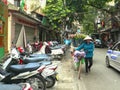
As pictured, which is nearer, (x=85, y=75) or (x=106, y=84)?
(x=106, y=84)

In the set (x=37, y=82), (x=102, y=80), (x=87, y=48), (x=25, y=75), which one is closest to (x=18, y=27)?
(x=87, y=48)

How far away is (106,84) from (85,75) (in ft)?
6.92

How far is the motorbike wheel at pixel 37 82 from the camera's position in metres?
7.35

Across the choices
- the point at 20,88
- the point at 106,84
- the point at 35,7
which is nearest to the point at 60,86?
the point at 106,84

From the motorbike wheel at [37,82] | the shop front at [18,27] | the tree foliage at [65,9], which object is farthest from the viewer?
the tree foliage at [65,9]

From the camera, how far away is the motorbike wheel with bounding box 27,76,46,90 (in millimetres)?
7348

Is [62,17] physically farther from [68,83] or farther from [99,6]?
[68,83]

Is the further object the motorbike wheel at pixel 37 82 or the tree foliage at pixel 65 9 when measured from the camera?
the tree foliage at pixel 65 9

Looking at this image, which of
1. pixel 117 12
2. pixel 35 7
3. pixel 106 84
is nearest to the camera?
pixel 106 84

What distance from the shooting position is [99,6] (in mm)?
33656

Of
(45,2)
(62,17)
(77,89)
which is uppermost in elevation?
(45,2)

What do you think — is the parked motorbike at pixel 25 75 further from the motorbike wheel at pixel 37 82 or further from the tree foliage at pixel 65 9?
the tree foliage at pixel 65 9

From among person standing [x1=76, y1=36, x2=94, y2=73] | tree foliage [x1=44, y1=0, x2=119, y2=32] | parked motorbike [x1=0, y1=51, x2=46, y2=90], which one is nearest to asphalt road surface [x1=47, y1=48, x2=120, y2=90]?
person standing [x1=76, y1=36, x2=94, y2=73]

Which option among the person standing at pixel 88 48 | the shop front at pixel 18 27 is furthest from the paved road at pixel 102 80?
the shop front at pixel 18 27
